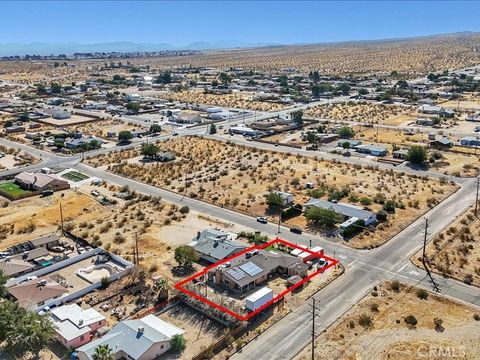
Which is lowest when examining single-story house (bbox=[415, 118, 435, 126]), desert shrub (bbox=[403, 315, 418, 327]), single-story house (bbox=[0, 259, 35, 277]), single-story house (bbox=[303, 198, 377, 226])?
desert shrub (bbox=[403, 315, 418, 327])

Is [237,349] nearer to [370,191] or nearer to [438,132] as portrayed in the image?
[370,191]

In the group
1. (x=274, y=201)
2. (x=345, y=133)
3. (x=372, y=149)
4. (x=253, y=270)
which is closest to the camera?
(x=253, y=270)

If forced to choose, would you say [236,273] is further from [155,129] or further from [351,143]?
[155,129]

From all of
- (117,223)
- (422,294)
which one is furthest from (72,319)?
A: (422,294)

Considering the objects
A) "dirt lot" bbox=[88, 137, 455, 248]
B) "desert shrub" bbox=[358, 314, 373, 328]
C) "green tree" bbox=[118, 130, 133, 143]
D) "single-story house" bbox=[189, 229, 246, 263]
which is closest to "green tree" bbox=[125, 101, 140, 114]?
"green tree" bbox=[118, 130, 133, 143]

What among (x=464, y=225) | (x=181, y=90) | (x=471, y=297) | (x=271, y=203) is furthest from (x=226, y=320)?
(x=181, y=90)

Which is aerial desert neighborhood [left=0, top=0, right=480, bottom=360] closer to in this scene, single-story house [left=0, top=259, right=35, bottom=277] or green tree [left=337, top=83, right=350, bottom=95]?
single-story house [left=0, top=259, right=35, bottom=277]

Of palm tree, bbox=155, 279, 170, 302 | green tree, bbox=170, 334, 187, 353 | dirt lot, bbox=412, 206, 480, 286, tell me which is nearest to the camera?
green tree, bbox=170, 334, 187, 353

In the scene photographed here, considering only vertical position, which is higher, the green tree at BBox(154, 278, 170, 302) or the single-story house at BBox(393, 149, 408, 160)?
the single-story house at BBox(393, 149, 408, 160)

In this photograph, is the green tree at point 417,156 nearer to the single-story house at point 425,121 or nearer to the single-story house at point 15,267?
the single-story house at point 425,121
